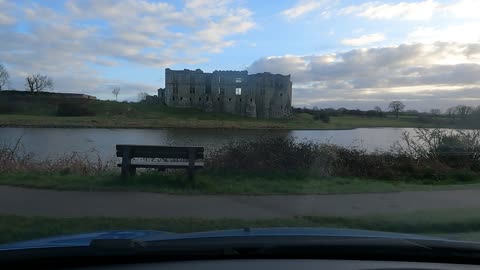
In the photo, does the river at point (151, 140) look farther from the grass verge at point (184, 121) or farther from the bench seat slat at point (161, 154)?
the grass verge at point (184, 121)

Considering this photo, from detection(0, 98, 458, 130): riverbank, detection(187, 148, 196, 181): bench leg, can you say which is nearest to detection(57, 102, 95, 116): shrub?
detection(0, 98, 458, 130): riverbank

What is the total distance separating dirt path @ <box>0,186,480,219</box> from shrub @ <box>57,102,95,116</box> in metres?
104

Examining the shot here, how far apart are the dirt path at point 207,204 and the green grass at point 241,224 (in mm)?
523

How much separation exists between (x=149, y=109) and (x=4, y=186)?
4847 inches

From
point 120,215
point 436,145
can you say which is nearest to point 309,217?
point 120,215

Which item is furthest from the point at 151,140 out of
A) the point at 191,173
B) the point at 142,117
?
the point at 142,117

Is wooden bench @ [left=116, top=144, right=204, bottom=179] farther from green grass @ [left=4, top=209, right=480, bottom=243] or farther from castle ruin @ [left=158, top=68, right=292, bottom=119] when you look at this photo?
castle ruin @ [left=158, top=68, right=292, bottom=119]

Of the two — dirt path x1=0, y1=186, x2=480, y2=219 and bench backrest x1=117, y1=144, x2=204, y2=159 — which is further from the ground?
bench backrest x1=117, y1=144, x2=204, y2=159

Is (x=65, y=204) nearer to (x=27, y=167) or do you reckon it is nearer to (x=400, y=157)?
(x=27, y=167)

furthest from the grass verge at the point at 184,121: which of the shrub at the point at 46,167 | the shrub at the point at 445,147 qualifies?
the shrub at the point at 46,167

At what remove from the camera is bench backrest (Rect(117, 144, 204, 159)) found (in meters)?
11.9

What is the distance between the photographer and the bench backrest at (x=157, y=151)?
38.9 feet

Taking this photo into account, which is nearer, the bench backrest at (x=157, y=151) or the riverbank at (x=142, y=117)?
the bench backrest at (x=157, y=151)

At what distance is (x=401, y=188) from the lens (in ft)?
40.7
